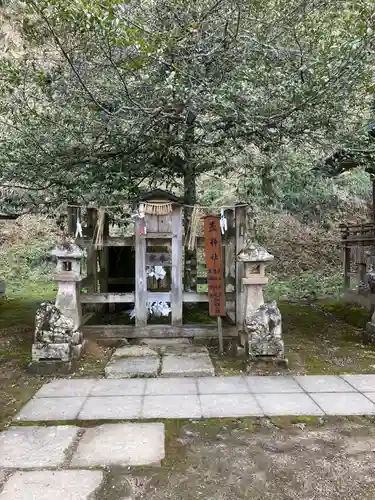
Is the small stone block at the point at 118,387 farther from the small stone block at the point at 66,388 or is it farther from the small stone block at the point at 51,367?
the small stone block at the point at 51,367

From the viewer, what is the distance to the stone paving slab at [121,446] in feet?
9.89

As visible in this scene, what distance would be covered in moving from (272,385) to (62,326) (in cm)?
259

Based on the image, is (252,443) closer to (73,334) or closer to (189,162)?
(73,334)

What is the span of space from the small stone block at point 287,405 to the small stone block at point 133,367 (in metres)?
1.38

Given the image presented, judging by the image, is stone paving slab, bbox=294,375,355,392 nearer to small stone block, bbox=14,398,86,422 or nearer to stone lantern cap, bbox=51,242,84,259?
small stone block, bbox=14,398,86,422

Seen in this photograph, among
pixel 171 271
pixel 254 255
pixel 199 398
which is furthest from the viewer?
pixel 171 271

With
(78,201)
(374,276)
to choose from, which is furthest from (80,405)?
(374,276)

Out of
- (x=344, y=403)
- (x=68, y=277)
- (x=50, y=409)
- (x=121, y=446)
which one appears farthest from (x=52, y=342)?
(x=344, y=403)

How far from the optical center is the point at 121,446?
322 centimetres

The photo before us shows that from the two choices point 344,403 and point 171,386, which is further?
point 171,386

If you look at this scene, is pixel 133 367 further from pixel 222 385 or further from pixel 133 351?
pixel 222 385

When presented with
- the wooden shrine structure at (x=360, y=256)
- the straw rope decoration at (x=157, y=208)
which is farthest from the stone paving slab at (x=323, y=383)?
the wooden shrine structure at (x=360, y=256)

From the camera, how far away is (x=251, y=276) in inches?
224

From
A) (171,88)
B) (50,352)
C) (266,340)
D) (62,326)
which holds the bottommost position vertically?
(50,352)
